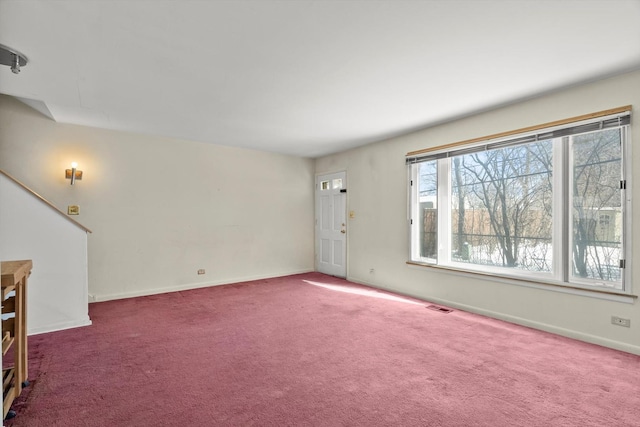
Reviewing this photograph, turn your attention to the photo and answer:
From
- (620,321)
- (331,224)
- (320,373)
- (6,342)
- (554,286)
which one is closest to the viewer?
(6,342)

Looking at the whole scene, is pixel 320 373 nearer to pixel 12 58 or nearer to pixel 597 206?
pixel 597 206

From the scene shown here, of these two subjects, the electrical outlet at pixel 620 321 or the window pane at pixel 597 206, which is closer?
the electrical outlet at pixel 620 321

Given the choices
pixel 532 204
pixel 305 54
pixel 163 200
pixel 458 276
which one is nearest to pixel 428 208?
pixel 458 276

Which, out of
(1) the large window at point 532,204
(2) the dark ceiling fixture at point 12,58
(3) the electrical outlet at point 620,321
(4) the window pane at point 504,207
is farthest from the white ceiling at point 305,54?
(3) the electrical outlet at point 620,321

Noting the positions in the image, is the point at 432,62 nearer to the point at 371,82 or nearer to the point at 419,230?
the point at 371,82

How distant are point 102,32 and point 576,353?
457 centimetres

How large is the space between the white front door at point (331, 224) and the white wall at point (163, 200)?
1.29 ft

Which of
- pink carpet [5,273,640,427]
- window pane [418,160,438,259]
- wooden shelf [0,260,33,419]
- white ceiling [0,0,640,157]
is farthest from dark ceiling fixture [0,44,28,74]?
window pane [418,160,438,259]

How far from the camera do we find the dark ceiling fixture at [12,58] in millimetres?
2422

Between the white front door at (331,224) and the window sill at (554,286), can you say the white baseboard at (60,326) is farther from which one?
the window sill at (554,286)

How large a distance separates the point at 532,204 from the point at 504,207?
31 centimetres

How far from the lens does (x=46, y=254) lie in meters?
3.41

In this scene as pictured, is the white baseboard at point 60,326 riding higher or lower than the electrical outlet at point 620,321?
lower

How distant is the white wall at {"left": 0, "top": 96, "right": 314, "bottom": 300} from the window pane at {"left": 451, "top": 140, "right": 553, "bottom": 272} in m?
3.32
